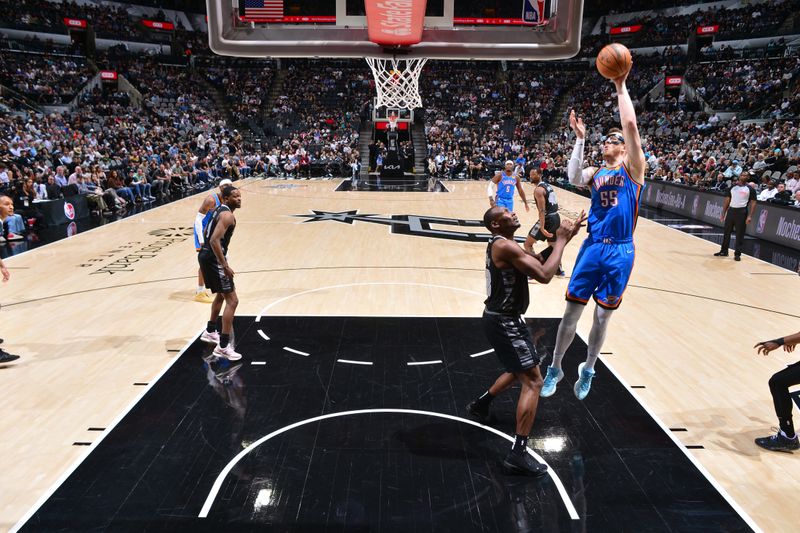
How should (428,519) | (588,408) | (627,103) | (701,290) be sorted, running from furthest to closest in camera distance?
(701,290)
(588,408)
(627,103)
(428,519)

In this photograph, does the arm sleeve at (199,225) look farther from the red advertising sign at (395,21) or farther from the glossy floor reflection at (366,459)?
the red advertising sign at (395,21)

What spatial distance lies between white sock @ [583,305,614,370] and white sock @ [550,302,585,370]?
136 millimetres

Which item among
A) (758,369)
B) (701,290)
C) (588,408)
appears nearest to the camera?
(588,408)

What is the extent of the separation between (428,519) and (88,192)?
1480 cm

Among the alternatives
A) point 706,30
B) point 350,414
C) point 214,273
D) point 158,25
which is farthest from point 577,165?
point 158,25

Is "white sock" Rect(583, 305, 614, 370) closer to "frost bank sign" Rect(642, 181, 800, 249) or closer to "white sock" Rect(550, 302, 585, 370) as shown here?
"white sock" Rect(550, 302, 585, 370)

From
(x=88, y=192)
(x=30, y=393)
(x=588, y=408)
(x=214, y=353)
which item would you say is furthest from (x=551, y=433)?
(x=88, y=192)

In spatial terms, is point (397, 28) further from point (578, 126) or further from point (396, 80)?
point (396, 80)

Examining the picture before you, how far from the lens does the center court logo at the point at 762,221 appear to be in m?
12.9

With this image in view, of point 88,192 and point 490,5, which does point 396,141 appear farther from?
point 490,5

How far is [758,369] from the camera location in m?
5.96

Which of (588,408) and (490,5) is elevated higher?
(490,5)

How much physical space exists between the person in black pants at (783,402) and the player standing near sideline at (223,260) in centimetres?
469

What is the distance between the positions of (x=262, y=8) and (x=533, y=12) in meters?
3.58
